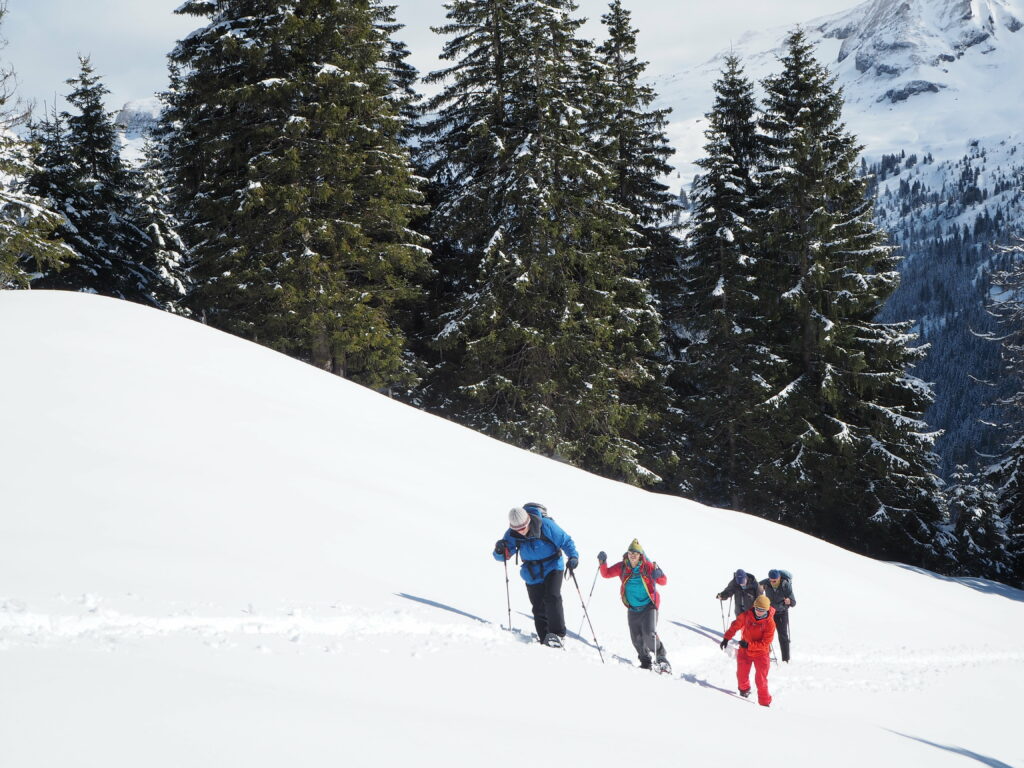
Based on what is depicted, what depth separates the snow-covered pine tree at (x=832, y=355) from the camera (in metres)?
24.9

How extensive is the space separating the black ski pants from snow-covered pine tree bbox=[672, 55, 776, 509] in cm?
1870

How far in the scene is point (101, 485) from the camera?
9094 mm

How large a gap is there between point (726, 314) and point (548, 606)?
19.5 meters

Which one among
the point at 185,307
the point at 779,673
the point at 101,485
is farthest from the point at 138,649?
the point at 185,307

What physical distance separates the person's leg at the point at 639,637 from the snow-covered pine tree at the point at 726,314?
1779 centimetres

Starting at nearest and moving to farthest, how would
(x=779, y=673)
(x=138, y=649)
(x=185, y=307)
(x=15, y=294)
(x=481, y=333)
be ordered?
1. (x=138, y=649)
2. (x=779, y=673)
3. (x=15, y=294)
4. (x=481, y=333)
5. (x=185, y=307)

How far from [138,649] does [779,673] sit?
8.87 meters

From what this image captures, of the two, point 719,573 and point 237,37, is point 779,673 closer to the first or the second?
point 719,573

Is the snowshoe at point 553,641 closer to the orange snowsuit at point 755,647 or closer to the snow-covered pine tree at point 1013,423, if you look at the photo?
the orange snowsuit at point 755,647

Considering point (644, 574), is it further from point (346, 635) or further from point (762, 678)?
point (346, 635)

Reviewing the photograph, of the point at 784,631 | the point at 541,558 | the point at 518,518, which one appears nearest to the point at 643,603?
the point at 541,558

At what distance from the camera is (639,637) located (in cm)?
902

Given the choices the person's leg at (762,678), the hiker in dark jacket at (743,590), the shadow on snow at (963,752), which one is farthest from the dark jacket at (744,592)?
the shadow on snow at (963,752)

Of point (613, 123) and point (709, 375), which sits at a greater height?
point (613, 123)
